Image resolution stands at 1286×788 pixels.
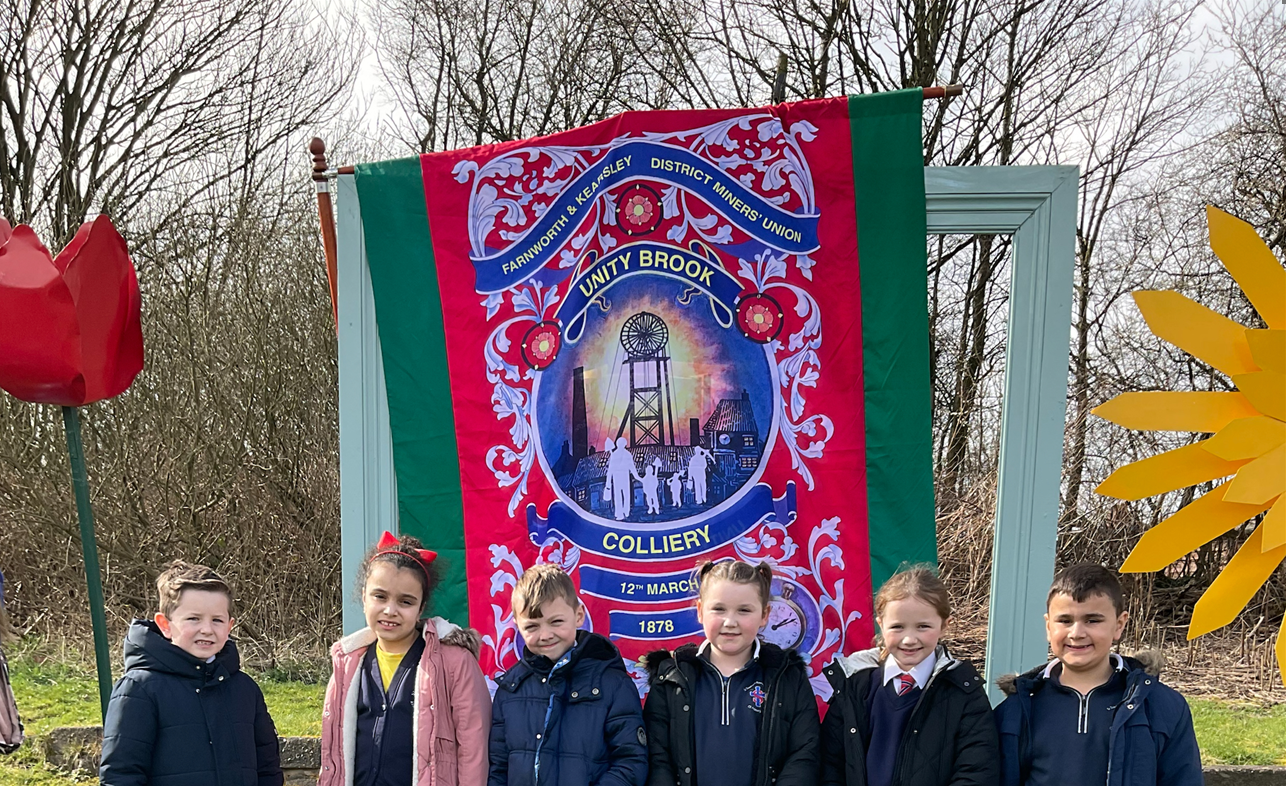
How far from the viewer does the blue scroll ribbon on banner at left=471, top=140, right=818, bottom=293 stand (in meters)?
3.20

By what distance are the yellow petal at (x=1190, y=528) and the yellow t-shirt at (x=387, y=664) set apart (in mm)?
1939

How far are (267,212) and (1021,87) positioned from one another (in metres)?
5.44

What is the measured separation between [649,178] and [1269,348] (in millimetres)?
2385


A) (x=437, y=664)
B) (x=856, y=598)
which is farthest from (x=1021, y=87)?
(x=437, y=664)

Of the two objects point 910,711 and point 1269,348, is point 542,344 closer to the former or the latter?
point 910,711

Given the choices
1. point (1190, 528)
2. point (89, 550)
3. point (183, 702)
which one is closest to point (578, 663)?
point (183, 702)

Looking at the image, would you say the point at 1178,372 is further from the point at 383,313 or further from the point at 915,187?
the point at 383,313

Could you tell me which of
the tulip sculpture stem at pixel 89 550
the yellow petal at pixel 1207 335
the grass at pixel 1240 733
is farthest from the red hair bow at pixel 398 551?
the grass at pixel 1240 733

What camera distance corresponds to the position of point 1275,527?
1062mm

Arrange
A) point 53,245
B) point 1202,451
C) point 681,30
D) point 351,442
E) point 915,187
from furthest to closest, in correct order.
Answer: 1. point 681,30
2. point 53,245
3. point 351,442
4. point 915,187
5. point 1202,451

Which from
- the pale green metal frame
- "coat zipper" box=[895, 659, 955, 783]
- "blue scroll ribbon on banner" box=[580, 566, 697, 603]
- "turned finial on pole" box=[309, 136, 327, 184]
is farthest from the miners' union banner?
"coat zipper" box=[895, 659, 955, 783]

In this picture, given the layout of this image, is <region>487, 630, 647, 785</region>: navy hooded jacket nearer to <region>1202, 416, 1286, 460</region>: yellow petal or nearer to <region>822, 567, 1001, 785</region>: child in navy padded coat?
<region>822, 567, 1001, 785</region>: child in navy padded coat

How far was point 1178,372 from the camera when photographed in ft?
22.2

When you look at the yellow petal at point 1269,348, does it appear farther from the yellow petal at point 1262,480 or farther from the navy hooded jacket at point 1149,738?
the navy hooded jacket at point 1149,738
